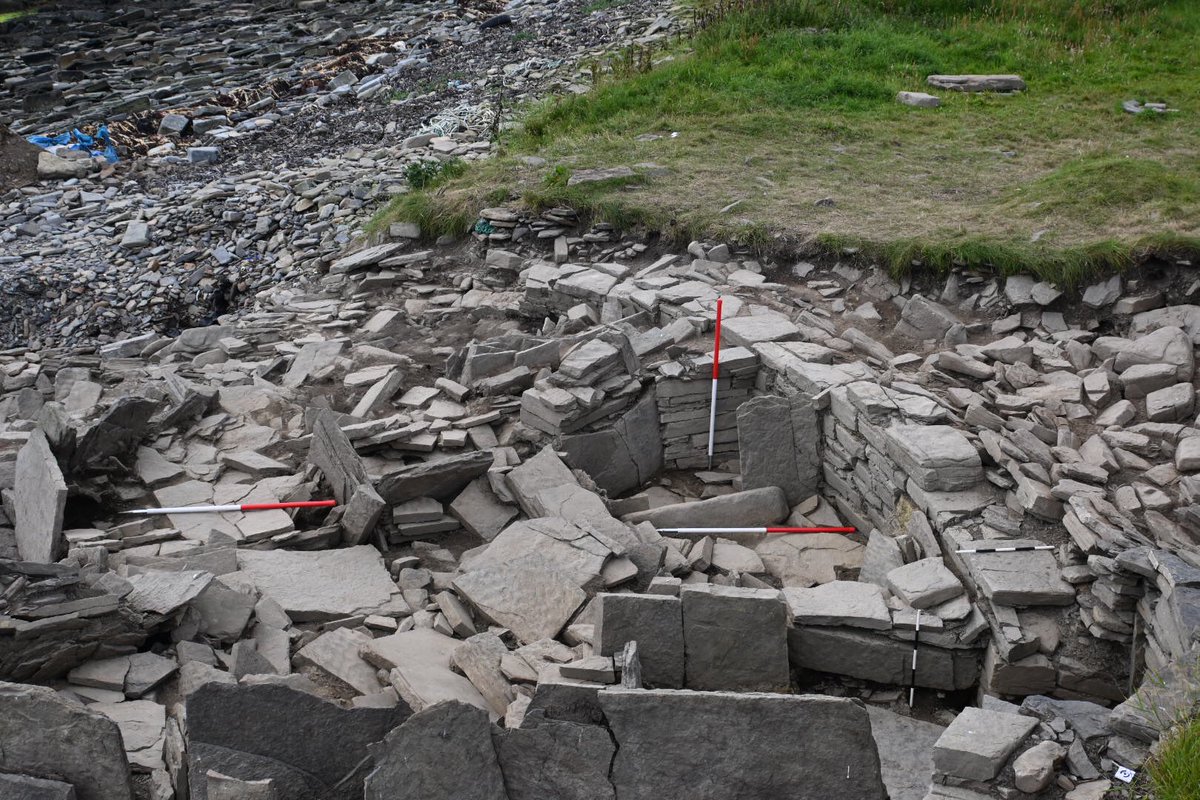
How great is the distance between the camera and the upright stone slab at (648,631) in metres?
5.38

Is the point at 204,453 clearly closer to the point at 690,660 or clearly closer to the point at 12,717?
the point at 12,717

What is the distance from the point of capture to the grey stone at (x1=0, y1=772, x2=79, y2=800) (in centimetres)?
418

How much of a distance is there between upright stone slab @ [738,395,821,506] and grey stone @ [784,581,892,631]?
182cm

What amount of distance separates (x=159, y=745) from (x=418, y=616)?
1.73m

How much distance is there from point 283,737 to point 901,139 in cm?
1025

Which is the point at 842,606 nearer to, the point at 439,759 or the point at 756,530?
the point at 756,530

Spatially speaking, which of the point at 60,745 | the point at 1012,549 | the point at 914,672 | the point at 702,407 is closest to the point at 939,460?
the point at 1012,549

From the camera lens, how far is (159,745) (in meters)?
4.77

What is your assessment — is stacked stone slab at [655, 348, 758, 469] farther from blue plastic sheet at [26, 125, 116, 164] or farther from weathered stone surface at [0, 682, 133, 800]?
blue plastic sheet at [26, 125, 116, 164]

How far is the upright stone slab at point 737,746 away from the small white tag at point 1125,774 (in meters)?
1.01

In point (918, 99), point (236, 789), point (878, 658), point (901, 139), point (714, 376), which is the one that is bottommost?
point (878, 658)

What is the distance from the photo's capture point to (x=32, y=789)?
4188mm

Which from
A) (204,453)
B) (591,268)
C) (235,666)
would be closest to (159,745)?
(235,666)

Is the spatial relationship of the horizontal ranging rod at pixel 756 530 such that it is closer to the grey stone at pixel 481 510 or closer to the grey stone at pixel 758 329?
the grey stone at pixel 481 510
